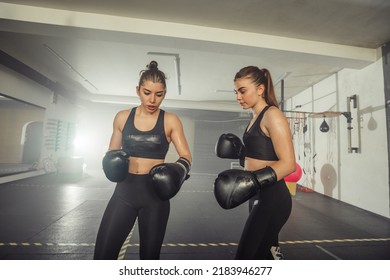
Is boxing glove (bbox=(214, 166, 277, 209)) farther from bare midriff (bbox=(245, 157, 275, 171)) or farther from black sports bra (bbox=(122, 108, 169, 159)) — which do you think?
black sports bra (bbox=(122, 108, 169, 159))

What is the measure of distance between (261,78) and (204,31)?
2.51 metres

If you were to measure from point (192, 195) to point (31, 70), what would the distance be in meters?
5.88

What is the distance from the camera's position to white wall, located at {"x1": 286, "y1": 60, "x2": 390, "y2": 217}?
3930 mm

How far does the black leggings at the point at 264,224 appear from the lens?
3.88 ft

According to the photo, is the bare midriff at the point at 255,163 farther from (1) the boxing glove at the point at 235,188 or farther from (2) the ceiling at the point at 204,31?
(2) the ceiling at the point at 204,31

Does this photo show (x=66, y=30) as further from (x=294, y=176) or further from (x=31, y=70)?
A: (x=294, y=176)

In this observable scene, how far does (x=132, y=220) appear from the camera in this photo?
52.7 inches

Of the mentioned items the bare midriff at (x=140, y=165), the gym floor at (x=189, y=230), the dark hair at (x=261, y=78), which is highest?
the dark hair at (x=261, y=78)

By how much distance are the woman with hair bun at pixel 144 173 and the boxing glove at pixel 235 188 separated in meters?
0.28

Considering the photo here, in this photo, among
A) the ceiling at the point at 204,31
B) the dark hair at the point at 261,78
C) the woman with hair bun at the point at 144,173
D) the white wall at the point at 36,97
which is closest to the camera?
the woman with hair bun at the point at 144,173

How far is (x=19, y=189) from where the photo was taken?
5.01m

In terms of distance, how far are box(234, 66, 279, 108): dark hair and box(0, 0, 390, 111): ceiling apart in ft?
6.88

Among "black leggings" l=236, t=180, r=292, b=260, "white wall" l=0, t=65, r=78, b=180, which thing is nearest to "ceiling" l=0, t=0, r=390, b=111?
"white wall" l=0, t=65, r=78, b=180

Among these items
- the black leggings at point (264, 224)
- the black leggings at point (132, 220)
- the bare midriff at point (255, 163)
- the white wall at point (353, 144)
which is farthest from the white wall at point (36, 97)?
the white wall at point (353, 144)
